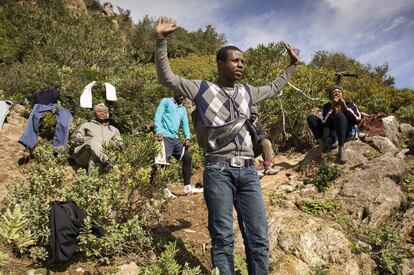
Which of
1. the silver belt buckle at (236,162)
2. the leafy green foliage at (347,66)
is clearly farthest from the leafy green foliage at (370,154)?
the leafy green foliage at (347,66)

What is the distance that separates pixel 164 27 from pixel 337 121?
4.75 m

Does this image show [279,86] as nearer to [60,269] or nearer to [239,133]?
[239,133]

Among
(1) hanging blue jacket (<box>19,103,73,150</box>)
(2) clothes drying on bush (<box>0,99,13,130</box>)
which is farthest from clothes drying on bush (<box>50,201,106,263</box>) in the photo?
→ (2) clothes drying on bush (<box>0,99,13,130</box>)

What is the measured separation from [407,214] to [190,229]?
309 centimetres

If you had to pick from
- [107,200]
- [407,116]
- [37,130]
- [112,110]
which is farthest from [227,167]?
[407,116]

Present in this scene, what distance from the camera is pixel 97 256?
12.8ft

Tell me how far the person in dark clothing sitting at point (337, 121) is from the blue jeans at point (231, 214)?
13.1 feet

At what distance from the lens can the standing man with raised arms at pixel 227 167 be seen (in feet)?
9.75

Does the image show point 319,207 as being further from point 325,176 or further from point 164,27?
point 164,27

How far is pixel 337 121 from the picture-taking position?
6.63 m

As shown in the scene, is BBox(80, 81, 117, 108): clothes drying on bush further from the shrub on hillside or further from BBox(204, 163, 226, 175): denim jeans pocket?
BBox(204, 163, 226, 175): denim jeans pocket

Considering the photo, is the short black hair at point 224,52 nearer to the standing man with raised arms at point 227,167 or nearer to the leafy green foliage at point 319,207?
the standing man with raised arms at point 227,167

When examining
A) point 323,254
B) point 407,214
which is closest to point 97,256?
point 323,254

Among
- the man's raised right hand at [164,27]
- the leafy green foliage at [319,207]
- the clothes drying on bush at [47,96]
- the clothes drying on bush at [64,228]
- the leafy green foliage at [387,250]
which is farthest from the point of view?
the clothes drying on bush at [47,96]
